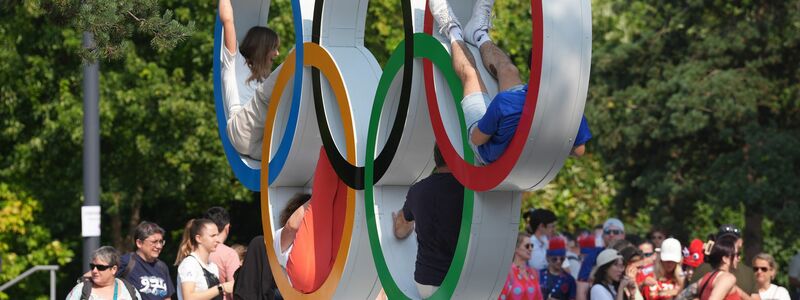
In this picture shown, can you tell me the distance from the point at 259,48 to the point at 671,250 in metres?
3.40

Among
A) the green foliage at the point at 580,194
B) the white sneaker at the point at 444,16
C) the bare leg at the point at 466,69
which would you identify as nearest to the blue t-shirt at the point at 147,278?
the white sneaker at the point at 444,16

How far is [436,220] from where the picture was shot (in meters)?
7.84

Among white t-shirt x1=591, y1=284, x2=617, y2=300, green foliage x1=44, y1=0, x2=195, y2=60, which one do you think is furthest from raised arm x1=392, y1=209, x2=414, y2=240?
white t-shirt x1=591, y1=284, x2=617, y2=300

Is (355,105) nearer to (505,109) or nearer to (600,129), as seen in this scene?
(505,109)

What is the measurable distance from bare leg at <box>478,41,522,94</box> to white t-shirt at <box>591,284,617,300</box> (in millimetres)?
3874

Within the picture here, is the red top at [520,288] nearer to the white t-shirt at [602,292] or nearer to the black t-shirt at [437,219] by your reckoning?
the white t-shirt at [602,292]

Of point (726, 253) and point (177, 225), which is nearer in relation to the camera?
point (726, 253)

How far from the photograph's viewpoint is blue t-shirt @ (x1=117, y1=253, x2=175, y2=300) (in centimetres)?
1001

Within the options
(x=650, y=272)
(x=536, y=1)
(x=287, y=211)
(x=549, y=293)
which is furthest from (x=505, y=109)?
(x=549, y=293)

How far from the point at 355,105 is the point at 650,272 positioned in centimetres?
396

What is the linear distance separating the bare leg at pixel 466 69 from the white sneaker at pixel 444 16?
15 centimetres

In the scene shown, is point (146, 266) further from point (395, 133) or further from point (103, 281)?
point (395, 133)

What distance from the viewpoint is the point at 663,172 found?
2486 cm

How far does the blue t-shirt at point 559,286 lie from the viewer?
1279cm
